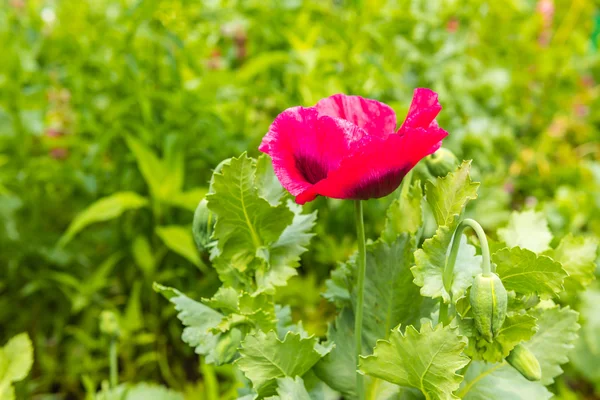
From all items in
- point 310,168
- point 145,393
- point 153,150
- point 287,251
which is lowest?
point 145,393

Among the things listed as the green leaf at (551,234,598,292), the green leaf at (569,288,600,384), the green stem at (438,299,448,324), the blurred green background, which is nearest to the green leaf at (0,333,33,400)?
the blurred green background

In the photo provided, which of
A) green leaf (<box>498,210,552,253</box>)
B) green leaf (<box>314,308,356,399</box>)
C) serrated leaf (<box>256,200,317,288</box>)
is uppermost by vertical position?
serrated leaf (<box>256,200,317,288</box>)

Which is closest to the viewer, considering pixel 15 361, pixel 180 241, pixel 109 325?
pixel 15 361

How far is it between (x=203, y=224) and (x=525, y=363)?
1.08ft

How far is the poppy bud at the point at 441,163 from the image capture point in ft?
2.14

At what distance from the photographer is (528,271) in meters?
0.51

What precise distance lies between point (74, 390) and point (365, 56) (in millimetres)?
969

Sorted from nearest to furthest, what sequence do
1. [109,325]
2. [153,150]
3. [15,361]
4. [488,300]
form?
1. [488,300]
2. [15,361]
3. [109,325]
4. [153,150]

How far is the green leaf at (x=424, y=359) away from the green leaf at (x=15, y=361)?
447mm

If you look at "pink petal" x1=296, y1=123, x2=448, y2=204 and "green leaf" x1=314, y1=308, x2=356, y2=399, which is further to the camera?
"green leaf" x1=314, y1=308, x2=356, y2=399

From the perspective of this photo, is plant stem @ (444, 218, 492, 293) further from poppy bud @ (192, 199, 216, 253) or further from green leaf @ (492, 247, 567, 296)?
poppy bud @ (192, 199, 216, 253)

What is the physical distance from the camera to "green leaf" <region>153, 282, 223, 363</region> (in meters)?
0.59

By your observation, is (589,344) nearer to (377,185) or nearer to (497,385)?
(497,385)

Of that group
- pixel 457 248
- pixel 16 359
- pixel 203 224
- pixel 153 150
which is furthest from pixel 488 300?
pixel 153 150
